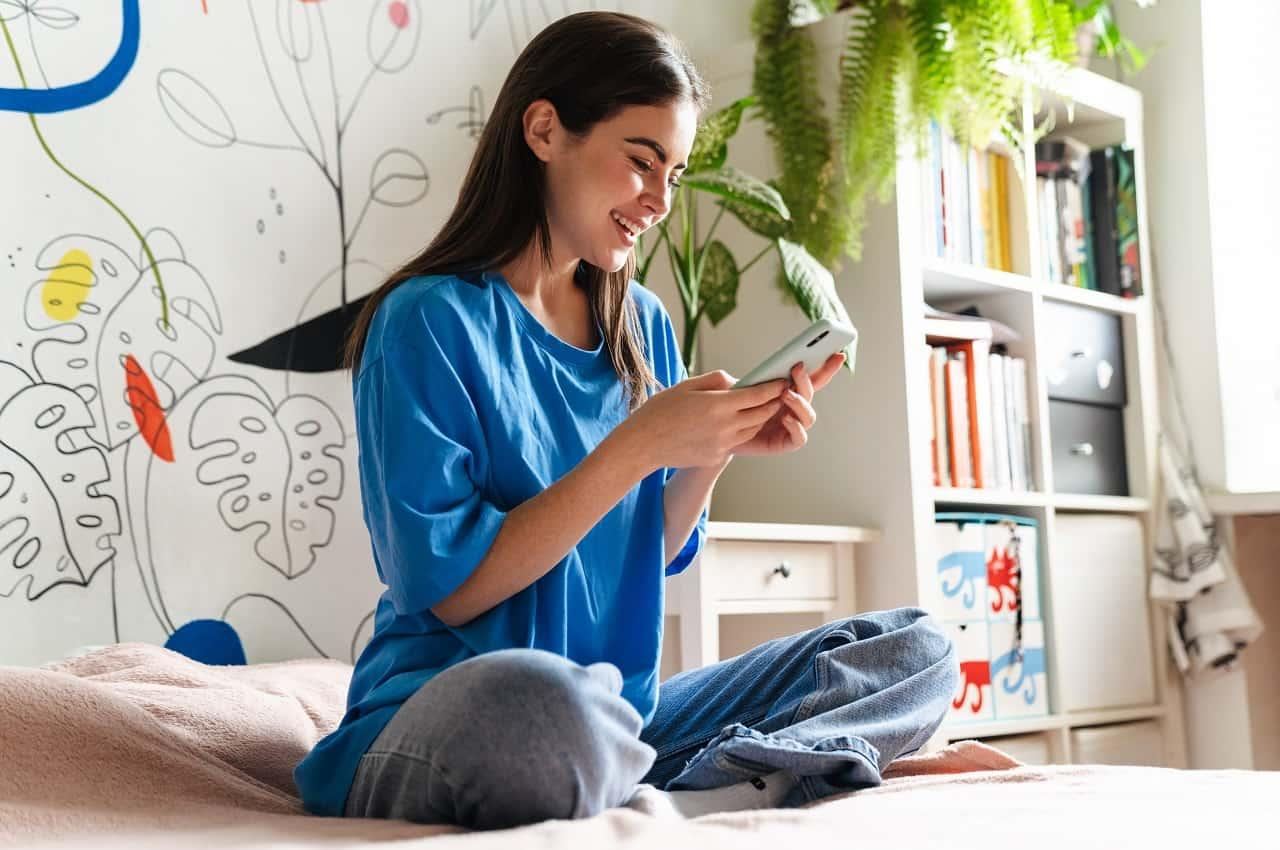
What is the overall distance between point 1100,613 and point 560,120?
155cm

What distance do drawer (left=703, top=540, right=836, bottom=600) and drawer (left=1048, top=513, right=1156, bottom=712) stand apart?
0.49 meters

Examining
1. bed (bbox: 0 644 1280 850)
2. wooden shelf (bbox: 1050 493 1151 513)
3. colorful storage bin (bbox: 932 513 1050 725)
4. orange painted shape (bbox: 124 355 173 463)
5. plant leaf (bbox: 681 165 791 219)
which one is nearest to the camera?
bed (bbox: 0 644 1280 850)

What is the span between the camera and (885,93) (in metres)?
2.02

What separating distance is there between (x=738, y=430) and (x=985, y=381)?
48.0 inches

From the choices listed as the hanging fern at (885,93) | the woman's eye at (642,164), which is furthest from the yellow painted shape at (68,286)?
the hanging fern at (885,93)

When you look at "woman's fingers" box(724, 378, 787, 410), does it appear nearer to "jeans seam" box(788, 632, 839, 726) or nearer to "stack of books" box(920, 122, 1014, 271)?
"jeans seam" box(788, 632, 839, 726)

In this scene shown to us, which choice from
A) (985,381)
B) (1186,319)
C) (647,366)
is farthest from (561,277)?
(1186,319)

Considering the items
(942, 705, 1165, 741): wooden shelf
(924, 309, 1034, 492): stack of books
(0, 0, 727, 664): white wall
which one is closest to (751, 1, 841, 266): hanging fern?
(924, 309, 1034, 492): stack of books

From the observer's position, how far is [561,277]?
130cm

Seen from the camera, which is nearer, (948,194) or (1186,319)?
(948,194)

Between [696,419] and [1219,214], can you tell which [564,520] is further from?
[1219,214]

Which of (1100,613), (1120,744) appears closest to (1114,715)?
(1120,744)

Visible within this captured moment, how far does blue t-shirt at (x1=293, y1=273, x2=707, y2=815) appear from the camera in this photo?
1.03m

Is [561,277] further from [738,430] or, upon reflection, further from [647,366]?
[738,430]
